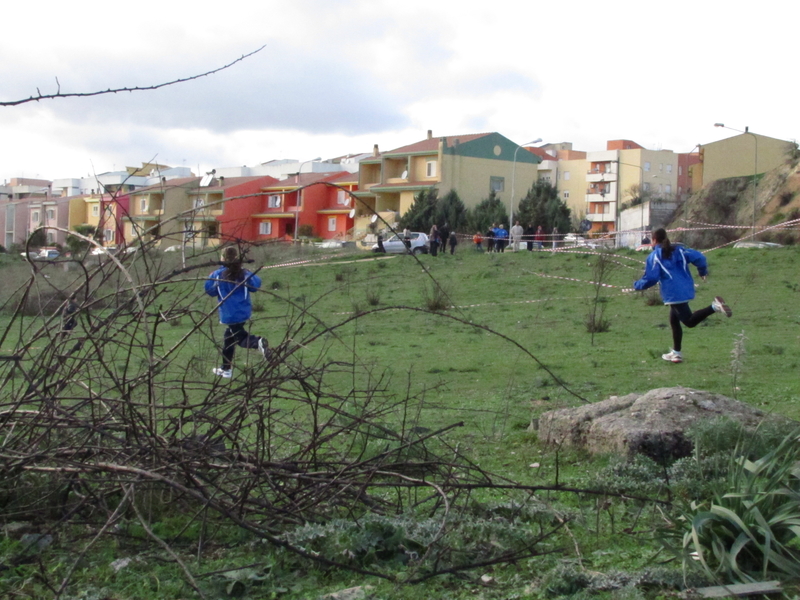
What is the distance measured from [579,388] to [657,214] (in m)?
61.1

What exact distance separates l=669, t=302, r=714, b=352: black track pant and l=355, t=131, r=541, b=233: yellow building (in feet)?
172

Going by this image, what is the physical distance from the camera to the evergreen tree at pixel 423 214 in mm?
57875

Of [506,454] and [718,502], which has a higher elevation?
[718,502]

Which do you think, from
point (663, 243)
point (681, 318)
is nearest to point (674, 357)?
point (681, 318)

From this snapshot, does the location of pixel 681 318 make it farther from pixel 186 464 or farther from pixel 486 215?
pixel 486 215

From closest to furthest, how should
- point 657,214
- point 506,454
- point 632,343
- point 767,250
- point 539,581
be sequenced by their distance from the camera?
point 539,581
point 506,454
point 632,343
point 767,250
point 657,214

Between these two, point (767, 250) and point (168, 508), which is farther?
point (767, 250)

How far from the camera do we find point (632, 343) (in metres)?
12.3

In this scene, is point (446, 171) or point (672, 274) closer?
point (672, 274)

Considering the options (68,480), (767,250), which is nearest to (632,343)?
(68,480)

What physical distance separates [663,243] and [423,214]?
47796mm

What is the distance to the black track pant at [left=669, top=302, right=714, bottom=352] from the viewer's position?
997 cm

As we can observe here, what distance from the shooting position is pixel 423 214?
57.7 metres

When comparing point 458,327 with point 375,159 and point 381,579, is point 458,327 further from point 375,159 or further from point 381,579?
point 375,159
